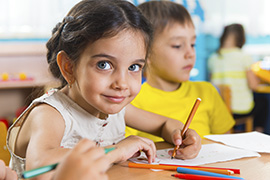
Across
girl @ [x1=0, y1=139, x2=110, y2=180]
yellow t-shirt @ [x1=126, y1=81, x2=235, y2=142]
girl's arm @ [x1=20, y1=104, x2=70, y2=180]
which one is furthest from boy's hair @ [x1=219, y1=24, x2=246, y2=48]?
girl @ [x1=0, y1=139, x2=110, y2=180]

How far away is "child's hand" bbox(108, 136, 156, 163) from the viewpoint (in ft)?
2.72

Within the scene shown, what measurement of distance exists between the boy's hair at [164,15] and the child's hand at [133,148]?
2.25 ft

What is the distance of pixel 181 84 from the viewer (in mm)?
1563

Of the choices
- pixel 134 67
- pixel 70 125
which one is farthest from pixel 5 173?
pixel 134 67

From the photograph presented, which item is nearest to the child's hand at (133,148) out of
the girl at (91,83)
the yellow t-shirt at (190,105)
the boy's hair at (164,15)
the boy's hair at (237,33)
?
the girl at (91,83)

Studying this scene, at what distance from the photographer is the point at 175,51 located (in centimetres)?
148

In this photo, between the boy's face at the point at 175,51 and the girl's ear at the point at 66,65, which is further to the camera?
the boy's face at the point at 175,51

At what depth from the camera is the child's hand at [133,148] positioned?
32.6 inches

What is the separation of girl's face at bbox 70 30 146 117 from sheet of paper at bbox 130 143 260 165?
0.58 feet

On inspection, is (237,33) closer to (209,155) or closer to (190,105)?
(190,105)

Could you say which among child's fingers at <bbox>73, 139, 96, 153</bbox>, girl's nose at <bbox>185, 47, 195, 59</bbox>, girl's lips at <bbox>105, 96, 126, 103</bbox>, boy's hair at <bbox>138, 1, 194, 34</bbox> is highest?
boy's hair at <bbox>138, 1, 194, 34</bbox>

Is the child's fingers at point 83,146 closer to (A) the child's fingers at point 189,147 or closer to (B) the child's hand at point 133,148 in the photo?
(B) the child's hand at point 133,148

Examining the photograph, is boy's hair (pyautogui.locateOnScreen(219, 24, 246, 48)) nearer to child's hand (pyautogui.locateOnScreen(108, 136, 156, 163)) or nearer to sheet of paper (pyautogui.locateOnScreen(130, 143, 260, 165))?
sheet of paper (pyautogui.locateOnScreen(130, 143, 260, 165))

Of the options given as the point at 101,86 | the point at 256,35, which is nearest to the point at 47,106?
the point at 101,86
